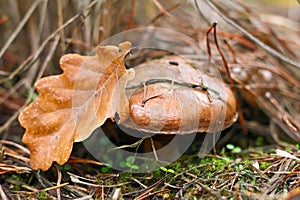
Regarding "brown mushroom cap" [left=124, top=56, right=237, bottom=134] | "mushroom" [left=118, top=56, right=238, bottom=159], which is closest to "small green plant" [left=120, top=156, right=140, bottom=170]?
"mushroom" [left=118, top=56, right=238, bottom=159]

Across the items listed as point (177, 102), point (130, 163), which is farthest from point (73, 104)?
point (177, 102)

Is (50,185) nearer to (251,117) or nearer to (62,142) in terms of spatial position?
(62,142)

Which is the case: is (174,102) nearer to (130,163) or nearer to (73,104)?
(130,163)

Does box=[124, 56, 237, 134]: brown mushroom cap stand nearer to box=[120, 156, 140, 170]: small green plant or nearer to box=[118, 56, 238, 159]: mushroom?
box=[118, 56, 238, 159]: mushroom

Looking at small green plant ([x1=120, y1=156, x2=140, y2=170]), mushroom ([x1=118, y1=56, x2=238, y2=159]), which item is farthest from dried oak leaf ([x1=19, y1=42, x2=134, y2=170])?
small green plant ([x1=120, y1=156, x2=140, y2=170])

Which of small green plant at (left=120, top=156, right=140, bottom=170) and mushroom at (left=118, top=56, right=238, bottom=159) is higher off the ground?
mushroom at (left=118, top=56, right=238, bottom=159)

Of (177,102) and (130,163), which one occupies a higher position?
(177,102)

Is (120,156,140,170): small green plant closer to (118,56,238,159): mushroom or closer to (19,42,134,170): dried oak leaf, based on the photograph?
(118,56,238,159): mushroom
